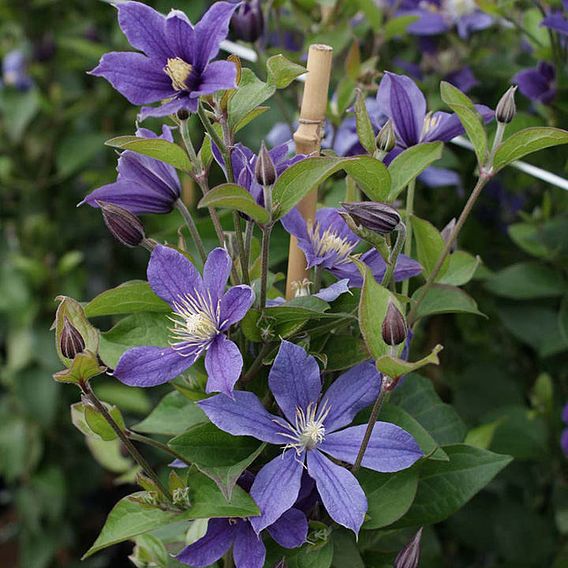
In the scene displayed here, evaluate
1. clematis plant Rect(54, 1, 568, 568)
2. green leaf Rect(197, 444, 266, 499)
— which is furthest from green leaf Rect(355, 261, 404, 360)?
green leaf Rect(197, 444, 266, 499)

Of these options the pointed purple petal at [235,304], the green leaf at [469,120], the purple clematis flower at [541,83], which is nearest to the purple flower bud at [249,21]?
the purple clematis flower at [541,83]

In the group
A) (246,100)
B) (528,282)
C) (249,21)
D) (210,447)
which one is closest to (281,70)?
→ (246,100)

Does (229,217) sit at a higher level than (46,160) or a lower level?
higher

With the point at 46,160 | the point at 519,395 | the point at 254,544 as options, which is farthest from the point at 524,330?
the point at 46,160

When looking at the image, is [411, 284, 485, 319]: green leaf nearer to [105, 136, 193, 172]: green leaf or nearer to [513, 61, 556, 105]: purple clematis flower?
[105, 136, 193, 172]: green leaf

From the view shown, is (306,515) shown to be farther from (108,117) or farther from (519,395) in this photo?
(108,117)

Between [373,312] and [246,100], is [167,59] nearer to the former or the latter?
[246,100]

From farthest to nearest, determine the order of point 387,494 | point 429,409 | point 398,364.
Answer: point 429,409, point 387,494, point 398,364
